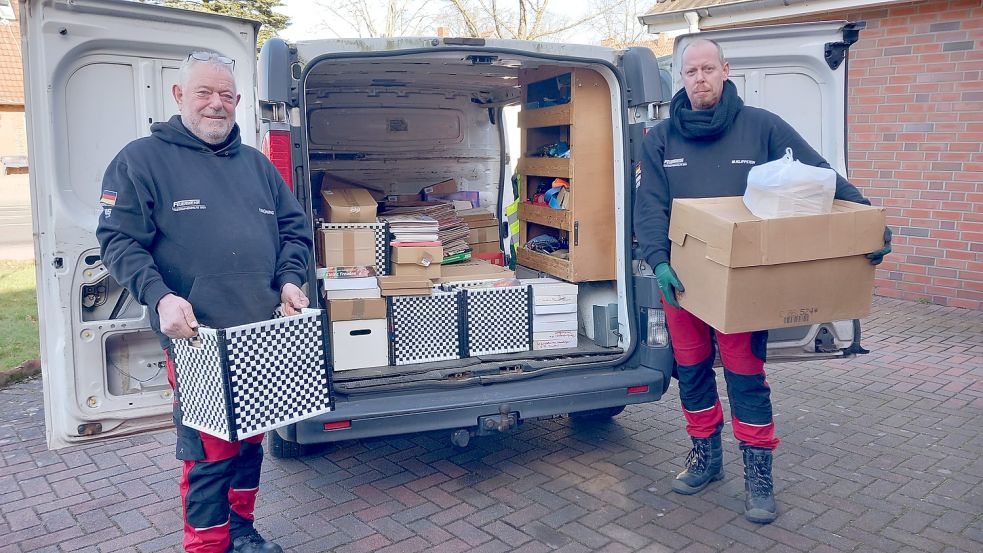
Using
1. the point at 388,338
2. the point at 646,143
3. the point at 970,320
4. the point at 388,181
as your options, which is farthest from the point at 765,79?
the point at 970,320

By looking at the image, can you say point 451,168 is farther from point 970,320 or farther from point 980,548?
point 970,320

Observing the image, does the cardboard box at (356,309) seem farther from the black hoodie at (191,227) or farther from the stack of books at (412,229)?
the black hoodie at (191,227)

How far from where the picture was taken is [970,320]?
7.19 meters

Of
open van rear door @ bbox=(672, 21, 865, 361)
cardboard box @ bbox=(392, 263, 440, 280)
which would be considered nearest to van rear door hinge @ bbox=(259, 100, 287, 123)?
cardboard box @ bbox=(392, 263, 440, 280)

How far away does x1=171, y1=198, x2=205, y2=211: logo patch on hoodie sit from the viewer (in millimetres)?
2773

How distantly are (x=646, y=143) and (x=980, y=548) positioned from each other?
2.22 m

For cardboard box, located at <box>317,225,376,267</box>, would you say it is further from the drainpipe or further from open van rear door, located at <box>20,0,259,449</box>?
the drainpipe

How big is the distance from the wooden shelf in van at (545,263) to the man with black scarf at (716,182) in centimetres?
76

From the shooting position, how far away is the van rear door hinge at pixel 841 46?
3893mm

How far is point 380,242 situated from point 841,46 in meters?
2.69

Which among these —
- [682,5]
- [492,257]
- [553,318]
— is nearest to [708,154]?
[553,318]

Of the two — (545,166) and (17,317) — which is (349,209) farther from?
(17,317)

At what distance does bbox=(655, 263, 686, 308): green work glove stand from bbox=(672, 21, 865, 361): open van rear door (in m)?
0.85

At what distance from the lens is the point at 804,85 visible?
13.4 ft
